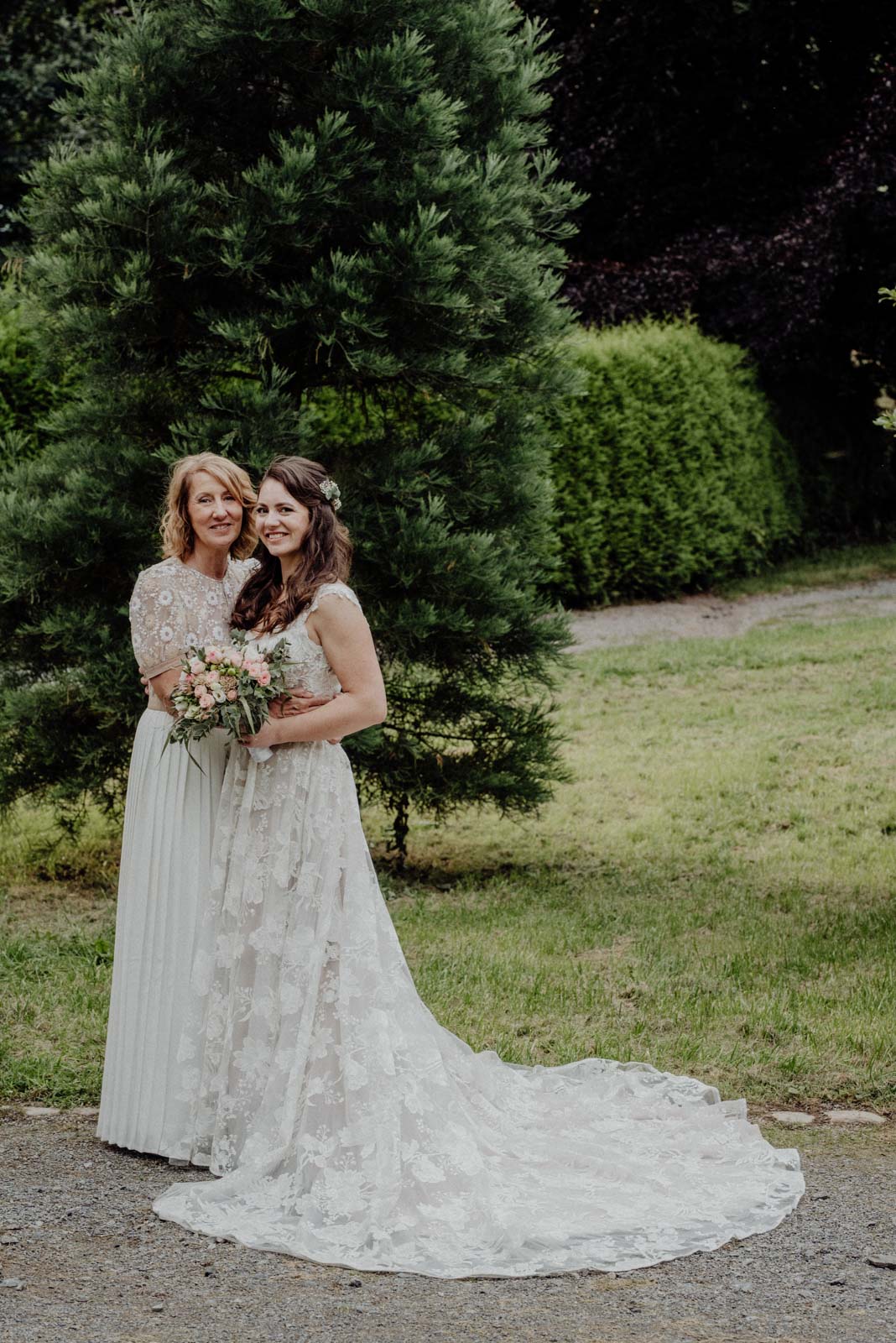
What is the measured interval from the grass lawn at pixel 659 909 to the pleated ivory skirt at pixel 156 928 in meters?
0.63

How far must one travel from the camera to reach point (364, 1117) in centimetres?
423

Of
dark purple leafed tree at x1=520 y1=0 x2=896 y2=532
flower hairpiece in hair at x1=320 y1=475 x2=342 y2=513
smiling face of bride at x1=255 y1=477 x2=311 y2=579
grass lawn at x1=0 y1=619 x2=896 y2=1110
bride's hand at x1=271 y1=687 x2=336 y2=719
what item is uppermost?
dark purple leafed tree at x1=520 y1=0 x2=896 y2=532

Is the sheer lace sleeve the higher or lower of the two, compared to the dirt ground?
higher

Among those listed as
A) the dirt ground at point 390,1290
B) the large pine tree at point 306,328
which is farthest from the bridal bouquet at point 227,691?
→ the large pine tree at point 306,328

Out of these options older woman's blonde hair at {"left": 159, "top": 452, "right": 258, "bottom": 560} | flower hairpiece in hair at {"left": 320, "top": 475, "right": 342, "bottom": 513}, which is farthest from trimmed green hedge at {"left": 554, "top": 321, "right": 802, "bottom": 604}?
flower hairpiece in hair at {"left": 320, "top": 475, "right": 342, "bottom": 513}

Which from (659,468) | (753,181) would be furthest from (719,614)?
(753,181)

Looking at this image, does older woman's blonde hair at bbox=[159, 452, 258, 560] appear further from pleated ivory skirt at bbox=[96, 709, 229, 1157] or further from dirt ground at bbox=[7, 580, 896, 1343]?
dirt ground at bbox=[7, 580, 896, 1343]

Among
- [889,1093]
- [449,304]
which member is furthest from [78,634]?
[889,1093]

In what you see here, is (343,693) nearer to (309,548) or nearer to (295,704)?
(295,704)

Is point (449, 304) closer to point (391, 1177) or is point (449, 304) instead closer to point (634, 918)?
point (634, 918)

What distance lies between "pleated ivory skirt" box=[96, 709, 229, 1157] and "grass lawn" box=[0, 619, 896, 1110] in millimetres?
632

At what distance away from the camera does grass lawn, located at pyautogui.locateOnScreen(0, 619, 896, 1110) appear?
5594 millimetres

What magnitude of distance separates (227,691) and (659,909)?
388 cm

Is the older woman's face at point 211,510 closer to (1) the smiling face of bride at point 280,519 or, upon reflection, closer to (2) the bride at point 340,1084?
(2) the bride at point 340,1084
